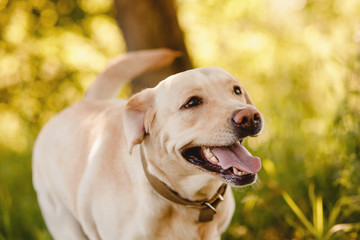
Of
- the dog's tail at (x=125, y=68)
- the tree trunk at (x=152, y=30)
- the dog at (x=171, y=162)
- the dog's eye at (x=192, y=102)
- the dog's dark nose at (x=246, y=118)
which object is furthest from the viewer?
the tree trunk at (x=152, y=30)

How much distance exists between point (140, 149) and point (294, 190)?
1.64 m

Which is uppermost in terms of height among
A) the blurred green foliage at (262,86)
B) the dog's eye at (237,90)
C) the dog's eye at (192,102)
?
the dog's eye at (192,102)

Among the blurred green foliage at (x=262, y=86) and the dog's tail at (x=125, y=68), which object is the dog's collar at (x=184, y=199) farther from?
the dog's tail at (x=125, y=68)

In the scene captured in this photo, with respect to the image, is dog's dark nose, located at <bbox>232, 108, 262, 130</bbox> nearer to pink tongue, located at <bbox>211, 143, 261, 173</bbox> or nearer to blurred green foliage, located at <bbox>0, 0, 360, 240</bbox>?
pink tongue, located at <bbox>211, 143, 261, 173</bbox>

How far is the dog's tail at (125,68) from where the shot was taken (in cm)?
303

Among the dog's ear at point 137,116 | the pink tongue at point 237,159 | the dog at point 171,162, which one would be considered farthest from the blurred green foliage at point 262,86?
the dog's ear at point 137,116

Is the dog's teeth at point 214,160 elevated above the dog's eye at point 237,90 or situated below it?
below

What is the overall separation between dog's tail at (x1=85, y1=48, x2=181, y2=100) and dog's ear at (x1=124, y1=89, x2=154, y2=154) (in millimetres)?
718

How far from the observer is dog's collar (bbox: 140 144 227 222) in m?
2.25

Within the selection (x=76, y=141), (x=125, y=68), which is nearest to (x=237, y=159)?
(x=76, y=141)

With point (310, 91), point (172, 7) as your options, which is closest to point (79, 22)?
point (172, 7)

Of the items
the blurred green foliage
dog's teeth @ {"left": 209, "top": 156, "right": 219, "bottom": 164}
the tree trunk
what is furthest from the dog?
the tree trunk

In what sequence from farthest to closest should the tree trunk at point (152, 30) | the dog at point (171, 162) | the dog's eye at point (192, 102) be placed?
the tree trunk at point (152, 30) < the dog's eye at point (192, 102) < the dog at point (171, 162)

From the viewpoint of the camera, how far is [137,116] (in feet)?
7.48
